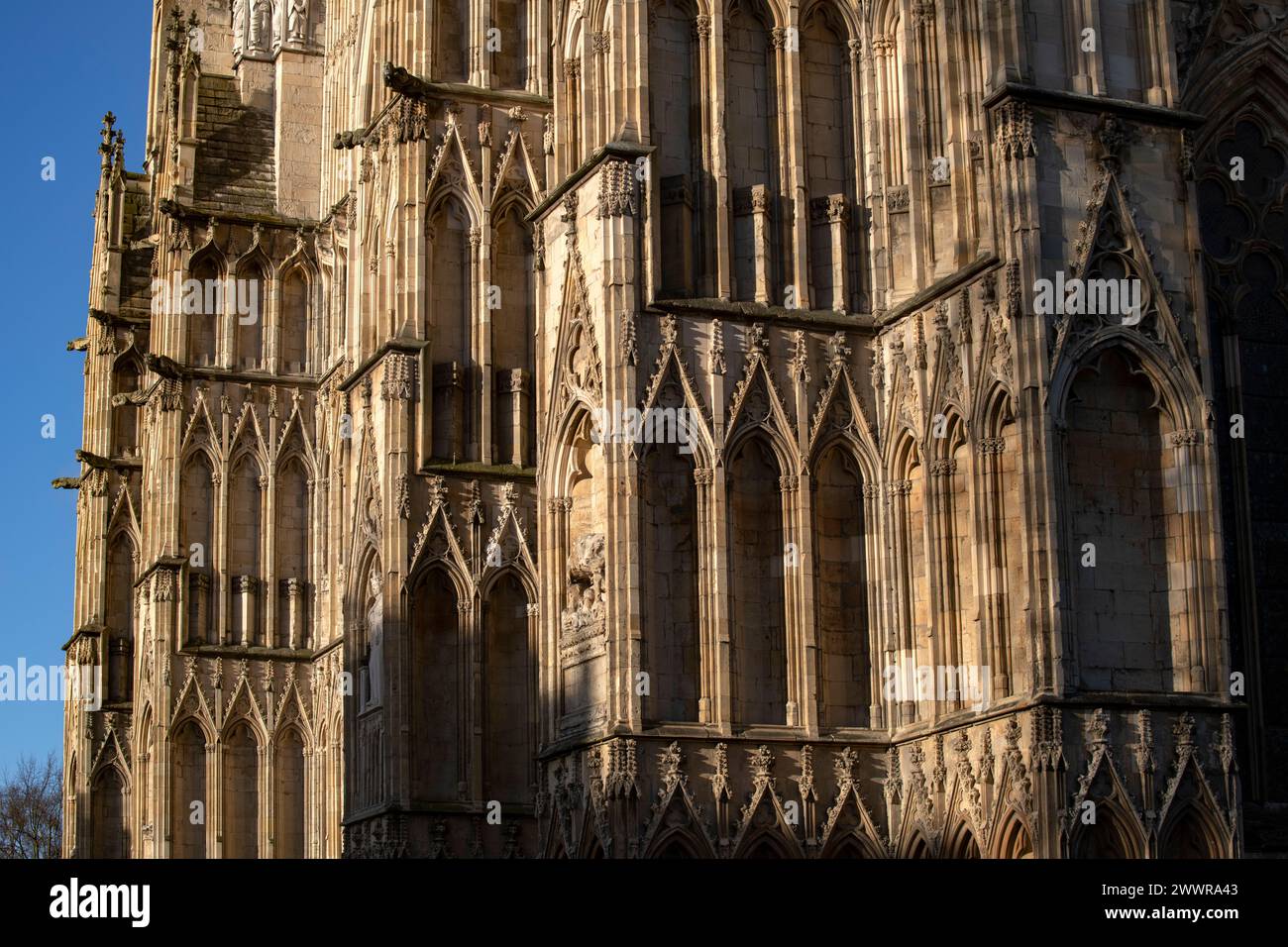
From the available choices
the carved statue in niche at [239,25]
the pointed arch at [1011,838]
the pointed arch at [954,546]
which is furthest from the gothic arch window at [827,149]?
the carved statue in niche at [239,25]

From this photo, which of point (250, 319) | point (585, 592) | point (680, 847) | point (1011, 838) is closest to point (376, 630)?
point (585, 592)

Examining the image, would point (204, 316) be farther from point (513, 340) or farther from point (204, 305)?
point (513, 340)

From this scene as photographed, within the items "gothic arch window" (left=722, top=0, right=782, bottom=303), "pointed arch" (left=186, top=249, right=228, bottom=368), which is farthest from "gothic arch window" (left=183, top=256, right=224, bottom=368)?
"gothic arch window" (left=722, top=0, right=782, bottom=303)

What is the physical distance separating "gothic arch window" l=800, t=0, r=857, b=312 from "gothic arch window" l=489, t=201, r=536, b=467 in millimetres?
6650

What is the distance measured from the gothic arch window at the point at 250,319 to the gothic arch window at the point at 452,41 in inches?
436

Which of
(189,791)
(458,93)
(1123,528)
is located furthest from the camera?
(189,791)

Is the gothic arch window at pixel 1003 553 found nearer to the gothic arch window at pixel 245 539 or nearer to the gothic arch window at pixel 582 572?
the gothic arch window at pixel 582 572

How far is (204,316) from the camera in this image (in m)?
45.6

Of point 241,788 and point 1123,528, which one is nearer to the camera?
point 1123,528

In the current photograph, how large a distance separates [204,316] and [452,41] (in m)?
11.9

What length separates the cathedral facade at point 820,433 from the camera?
24.6 m

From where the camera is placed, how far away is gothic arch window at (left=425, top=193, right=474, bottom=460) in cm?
Result: 3431

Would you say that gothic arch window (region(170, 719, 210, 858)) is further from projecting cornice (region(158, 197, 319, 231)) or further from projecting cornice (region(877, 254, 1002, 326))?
projecting cornice (region(877, 254, 1002, 326))
